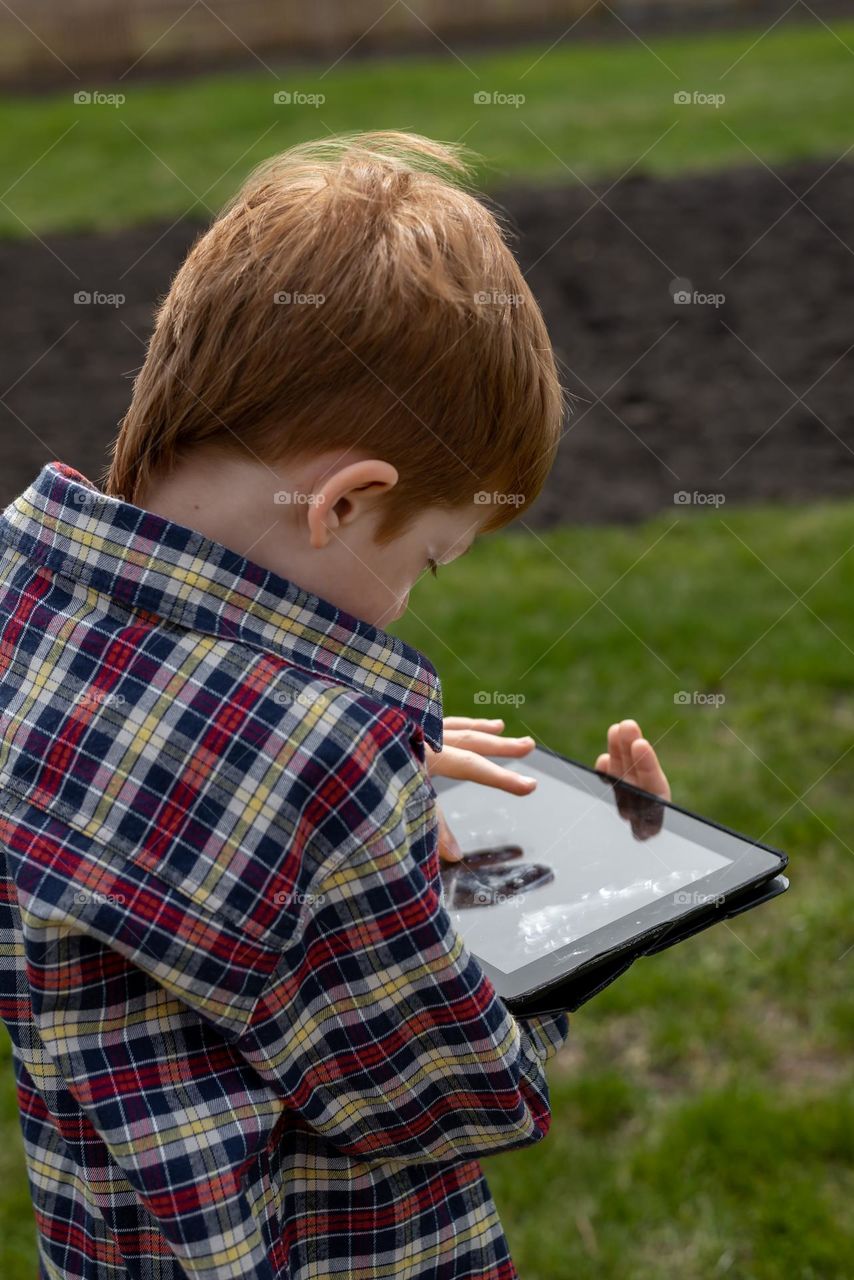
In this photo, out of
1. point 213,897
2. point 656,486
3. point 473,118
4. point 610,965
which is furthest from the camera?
point 473,118

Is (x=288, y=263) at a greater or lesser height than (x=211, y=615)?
greater

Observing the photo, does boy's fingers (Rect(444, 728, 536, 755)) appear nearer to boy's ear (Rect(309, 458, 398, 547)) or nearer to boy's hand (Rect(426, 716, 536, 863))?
boy's hand (Rect(426, 716, 536, 863))

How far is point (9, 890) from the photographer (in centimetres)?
125

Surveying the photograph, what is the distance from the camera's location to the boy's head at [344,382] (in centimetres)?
117

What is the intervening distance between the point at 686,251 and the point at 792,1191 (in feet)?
18.2

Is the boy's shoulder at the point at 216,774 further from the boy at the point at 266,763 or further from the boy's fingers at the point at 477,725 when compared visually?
the boy's fingers at the point at 477,725

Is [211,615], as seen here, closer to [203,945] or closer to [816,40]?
[203,945]

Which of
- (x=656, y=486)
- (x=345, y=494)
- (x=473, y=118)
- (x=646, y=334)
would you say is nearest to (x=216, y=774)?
(x=345, y=494)

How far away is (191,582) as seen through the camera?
45.5 inches

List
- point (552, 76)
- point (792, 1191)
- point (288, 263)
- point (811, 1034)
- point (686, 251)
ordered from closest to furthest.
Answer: point (288, 263) < point (792, 1191) < point (811, 1034) < point (686, 251) < point (552, 76)

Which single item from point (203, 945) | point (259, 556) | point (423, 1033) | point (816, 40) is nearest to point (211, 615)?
point (259, 556)

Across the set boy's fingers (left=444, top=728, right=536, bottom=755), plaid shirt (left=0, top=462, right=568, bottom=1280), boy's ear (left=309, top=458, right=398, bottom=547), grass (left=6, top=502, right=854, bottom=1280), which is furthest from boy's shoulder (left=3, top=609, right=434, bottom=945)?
grass (left=6, top=502, right=854, bottom=1280)

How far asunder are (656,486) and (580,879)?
3.46 m

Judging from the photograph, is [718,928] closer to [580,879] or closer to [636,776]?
[636,776]
